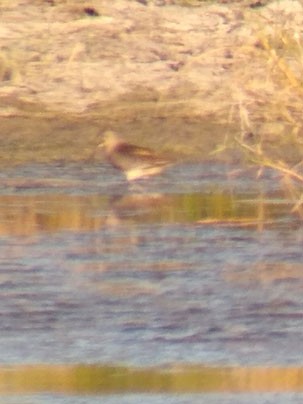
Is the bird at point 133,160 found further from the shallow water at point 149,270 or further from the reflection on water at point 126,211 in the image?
the reflection on water at point 126,211

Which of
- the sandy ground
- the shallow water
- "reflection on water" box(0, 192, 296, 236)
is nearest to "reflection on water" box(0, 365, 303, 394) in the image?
the shallow water

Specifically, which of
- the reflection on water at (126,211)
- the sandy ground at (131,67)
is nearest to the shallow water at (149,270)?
the reflection on water at (126,211)

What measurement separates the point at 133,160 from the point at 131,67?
2093 millimetres

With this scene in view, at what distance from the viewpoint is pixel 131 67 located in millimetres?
12805

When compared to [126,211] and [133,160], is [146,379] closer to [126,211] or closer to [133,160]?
[126,211]

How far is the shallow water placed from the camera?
20.9 ft

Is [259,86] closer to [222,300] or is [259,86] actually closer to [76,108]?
[76,108]

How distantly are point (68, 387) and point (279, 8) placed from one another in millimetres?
7418

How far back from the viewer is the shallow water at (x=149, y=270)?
20.9 feet

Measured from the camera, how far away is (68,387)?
571cm

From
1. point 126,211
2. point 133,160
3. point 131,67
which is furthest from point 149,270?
point 131,67

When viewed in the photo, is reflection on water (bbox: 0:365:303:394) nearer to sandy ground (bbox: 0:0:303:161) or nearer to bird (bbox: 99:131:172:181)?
bird (bbox: 99:131:172:181)

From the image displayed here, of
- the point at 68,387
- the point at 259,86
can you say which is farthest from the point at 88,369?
the point at 259,86

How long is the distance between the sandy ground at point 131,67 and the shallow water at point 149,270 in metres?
1.07
